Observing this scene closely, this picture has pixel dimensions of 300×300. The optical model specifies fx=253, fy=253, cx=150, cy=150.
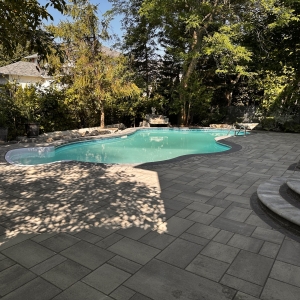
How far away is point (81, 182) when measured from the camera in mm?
4547

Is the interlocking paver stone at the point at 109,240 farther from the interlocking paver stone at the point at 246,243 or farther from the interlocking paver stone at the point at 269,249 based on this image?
the interlocking paver stone at the point at 269,249

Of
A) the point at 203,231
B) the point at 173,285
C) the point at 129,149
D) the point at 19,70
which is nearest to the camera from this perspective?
the point at 173,285

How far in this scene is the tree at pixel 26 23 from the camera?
6.77ft

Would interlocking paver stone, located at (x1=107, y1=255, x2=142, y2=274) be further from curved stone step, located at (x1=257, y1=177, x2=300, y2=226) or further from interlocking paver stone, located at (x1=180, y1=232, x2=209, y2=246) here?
curved stone step, located at (x1=257, y1=177, x2=300, y2=226)

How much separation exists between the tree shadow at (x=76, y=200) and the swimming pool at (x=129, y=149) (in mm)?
1854

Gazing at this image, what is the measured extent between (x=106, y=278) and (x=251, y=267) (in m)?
1.23

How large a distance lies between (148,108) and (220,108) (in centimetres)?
487

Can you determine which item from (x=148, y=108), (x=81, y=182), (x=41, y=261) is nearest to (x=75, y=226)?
(x=41, y=261)

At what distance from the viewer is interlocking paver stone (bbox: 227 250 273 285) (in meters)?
2.04

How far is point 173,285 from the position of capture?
1.94 meters

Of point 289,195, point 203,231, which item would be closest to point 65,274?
point 203,231

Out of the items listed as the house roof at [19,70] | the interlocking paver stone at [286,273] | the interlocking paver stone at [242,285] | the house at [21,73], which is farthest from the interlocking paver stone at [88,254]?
the house roof at [19,70]

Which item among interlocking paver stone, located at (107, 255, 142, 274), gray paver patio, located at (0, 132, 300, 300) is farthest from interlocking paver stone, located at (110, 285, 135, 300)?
interlocking paver stone, located at (107, 255, 142, 274)

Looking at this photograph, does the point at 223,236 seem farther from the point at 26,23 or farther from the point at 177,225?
the point at 26,23
